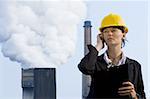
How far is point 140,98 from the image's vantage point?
3084mm

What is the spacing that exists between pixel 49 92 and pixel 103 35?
16.2 meters

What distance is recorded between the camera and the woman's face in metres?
3.21

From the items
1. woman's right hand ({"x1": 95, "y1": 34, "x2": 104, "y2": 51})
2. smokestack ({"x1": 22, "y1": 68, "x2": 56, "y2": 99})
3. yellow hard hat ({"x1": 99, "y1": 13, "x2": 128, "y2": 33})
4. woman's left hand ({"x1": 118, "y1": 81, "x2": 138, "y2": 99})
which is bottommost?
smokestack ({"x1": 22, "y1": 68, "x2": 56, "y2": 99})

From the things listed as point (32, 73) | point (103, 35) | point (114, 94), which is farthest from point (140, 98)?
point (32, 73)

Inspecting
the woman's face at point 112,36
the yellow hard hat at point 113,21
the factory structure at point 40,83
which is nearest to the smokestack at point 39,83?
the factory structure at point 40,83

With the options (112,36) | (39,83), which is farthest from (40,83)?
(112,36)

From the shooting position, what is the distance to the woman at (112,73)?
121 inches

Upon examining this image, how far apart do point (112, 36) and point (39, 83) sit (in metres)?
16.9

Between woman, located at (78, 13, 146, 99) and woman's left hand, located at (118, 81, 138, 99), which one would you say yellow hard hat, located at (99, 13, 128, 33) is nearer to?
woman, located at (78, 13, 146, 99)

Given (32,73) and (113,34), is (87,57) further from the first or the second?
(32,73)

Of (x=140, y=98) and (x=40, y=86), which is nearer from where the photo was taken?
(x=140, y=98)

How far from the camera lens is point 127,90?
3123 mm

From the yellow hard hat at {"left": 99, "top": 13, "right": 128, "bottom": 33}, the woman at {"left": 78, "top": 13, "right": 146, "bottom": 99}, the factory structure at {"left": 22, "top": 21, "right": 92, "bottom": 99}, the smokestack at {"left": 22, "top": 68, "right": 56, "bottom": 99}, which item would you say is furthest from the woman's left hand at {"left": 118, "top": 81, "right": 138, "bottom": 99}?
the smokestack at {"left": 22, "top": 68, "right": 56, "bottom": 99}

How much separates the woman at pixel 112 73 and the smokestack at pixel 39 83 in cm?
1497
